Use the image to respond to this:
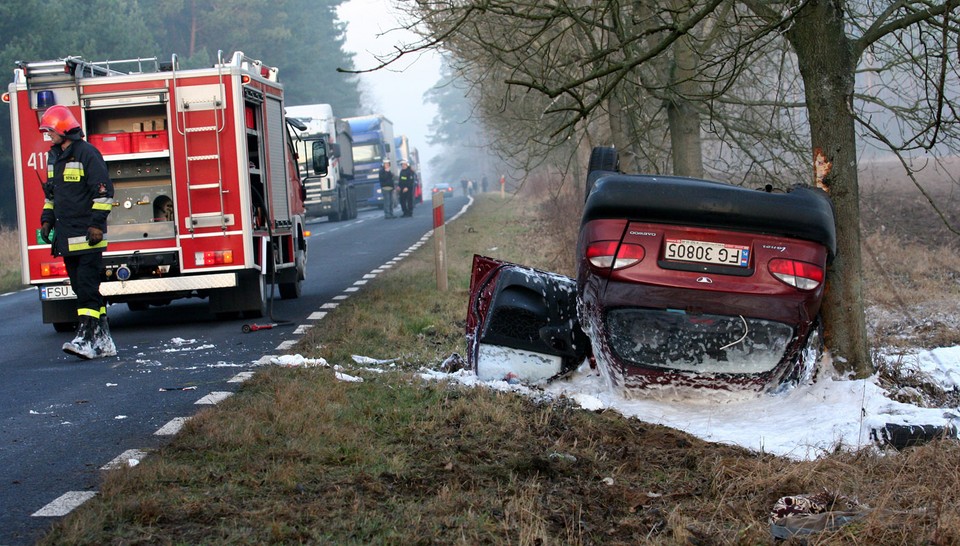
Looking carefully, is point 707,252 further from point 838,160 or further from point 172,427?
point 172,427

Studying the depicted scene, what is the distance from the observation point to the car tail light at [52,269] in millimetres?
11398

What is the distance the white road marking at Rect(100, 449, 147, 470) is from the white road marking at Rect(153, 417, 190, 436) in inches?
14.8

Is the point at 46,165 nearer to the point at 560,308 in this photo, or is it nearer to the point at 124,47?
the point at 560,308

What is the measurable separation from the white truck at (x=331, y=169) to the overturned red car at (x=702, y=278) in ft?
91.2

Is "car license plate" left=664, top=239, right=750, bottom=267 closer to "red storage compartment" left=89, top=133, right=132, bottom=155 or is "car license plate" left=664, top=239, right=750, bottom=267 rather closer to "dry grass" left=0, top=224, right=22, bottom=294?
"red storage compartment" left=89, top=133, right=132, bottom=155

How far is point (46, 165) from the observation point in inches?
442

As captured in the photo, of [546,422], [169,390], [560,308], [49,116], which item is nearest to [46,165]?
[49,116]

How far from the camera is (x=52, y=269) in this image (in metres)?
11.4

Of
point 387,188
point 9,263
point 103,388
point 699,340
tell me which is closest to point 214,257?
point 103,388

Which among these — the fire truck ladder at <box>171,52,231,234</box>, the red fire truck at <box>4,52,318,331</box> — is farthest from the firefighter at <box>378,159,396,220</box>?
the fire truck ladder at <box>171,52,231,234</box>

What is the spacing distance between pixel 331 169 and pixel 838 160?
3186 cm

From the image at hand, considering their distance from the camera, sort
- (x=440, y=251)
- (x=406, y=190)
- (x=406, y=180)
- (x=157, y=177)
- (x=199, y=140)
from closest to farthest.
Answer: (x=199, y=140)
(x=157, y=177)
(x=440, y=251)
(x=406, y=190)
(x=406, y=180)

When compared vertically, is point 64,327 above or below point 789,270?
below

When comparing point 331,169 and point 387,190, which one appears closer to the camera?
point 331,169
